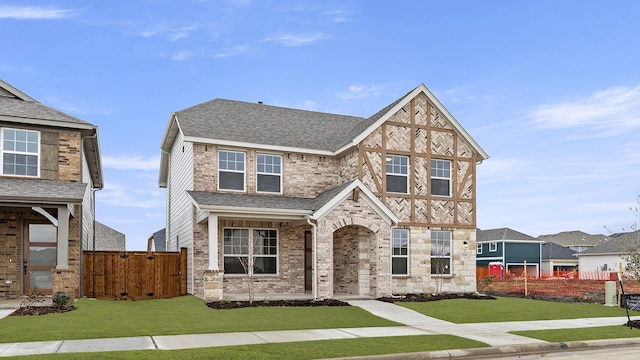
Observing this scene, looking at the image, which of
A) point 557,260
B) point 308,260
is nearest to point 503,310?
point 308,260

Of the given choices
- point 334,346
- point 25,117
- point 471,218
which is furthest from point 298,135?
point 334,346

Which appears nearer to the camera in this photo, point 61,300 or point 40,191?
point 61,300

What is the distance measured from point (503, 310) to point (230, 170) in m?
11.7

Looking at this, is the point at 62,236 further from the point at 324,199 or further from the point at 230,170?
the point at 324,199

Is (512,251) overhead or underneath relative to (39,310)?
underneath

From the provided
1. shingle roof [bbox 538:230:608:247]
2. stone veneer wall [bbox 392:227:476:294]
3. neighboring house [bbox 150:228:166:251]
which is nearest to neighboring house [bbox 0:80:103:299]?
stone veneer wall [bbox 392:227:476:294]

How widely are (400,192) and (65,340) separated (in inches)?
602

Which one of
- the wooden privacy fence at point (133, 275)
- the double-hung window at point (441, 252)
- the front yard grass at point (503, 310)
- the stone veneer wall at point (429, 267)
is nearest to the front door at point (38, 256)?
the wooden privacy fence at point (133, 275)

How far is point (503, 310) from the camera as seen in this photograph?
18938 mm

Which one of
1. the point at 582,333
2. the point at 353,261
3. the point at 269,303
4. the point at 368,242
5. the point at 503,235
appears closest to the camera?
the point at 582,333

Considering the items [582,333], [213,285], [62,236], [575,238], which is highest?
[62,236]

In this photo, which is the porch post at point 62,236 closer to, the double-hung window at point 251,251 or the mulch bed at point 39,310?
the mulch bed at point 39,310

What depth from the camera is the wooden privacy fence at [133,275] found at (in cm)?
2073

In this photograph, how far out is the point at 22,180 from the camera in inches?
719
